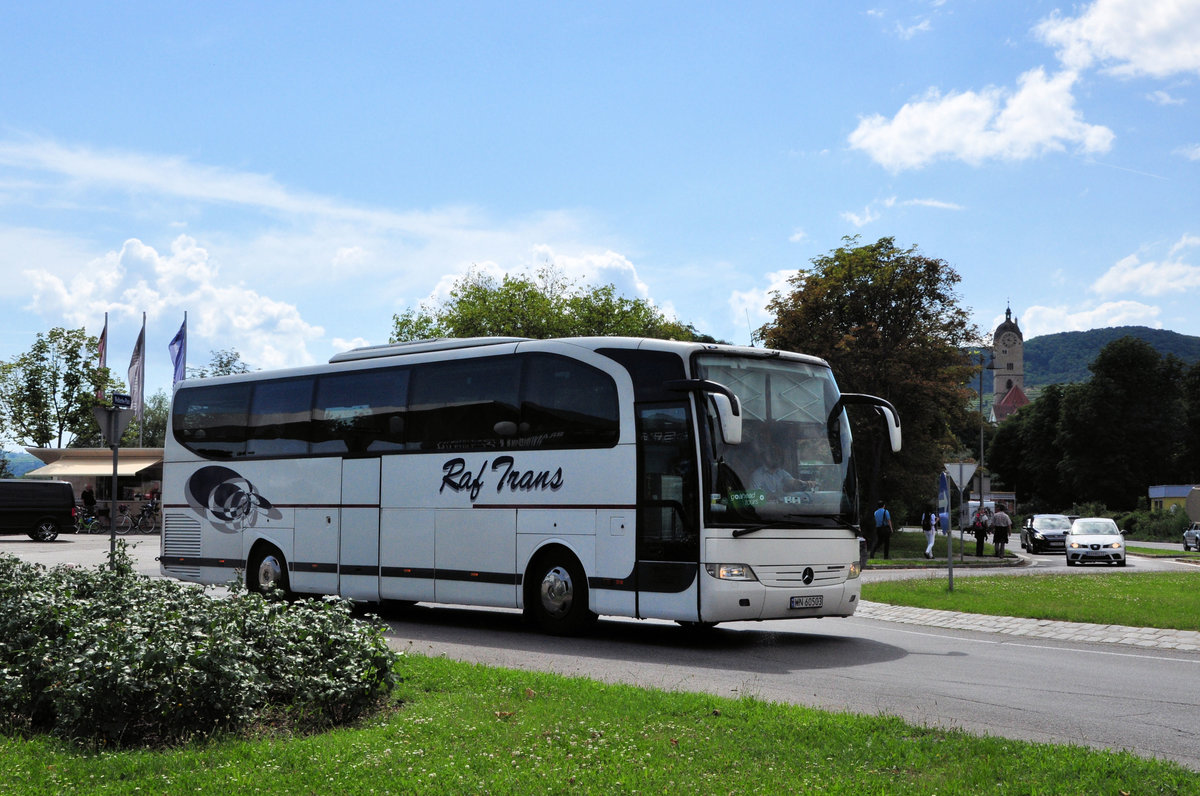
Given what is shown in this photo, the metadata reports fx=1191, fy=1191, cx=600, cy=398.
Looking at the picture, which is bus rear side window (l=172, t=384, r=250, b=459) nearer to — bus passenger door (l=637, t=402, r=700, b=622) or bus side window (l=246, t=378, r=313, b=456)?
bus side window (l=246, t=378, r=313, b=456)

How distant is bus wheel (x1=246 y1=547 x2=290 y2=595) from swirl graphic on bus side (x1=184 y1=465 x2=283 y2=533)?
0.50 meters

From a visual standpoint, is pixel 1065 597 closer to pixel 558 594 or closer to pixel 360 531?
pixel 558 594

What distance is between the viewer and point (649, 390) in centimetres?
1342

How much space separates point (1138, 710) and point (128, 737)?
24.1ft

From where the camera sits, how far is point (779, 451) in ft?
43.3

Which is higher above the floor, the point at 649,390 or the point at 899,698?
the point at 649,390

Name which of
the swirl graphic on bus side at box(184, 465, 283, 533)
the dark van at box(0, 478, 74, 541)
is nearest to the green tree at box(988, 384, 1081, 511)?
the dark van at box(0, 478, 74, 541)

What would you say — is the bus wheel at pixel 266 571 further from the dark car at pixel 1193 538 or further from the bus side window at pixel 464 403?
the dark car at pixel 1193 538

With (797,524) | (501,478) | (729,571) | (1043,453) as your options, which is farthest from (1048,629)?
(1043,453)

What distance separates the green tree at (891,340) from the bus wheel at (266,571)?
92.3 ft

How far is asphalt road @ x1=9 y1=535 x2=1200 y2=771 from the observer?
340 inches

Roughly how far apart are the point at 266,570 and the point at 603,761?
1241 cm

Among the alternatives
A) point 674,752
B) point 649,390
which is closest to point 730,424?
point 649,390

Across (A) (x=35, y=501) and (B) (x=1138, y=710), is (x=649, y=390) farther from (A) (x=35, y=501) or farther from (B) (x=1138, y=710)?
(A) (x=35, y=501)
